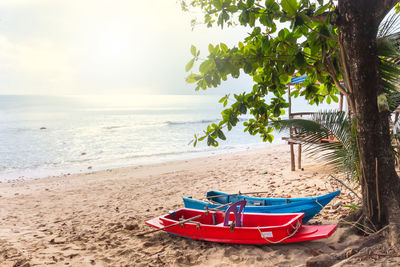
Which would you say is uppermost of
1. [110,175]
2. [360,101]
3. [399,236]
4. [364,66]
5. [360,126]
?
[364,66]

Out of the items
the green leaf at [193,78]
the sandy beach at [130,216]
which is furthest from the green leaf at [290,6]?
the sandy beach at [130,216]

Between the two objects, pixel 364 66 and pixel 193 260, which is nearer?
pixel 364 66

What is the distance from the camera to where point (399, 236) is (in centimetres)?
326

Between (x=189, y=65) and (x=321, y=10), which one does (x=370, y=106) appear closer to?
(x=321, y=10)

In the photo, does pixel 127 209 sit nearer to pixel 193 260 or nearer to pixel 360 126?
pixel 193 260

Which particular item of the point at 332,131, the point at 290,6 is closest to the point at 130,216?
the point at 332,131

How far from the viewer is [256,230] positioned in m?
4.28

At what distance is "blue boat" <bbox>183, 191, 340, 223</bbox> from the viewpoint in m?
4.62

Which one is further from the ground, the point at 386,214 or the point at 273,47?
the point at 273,47

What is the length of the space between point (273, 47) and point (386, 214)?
2537mm

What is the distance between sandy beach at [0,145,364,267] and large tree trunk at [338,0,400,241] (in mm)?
727

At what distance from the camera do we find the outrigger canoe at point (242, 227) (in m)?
4.17

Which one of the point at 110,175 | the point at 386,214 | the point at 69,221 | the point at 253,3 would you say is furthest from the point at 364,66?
the point at 110,175

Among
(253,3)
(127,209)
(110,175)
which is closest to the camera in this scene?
(253,3)
